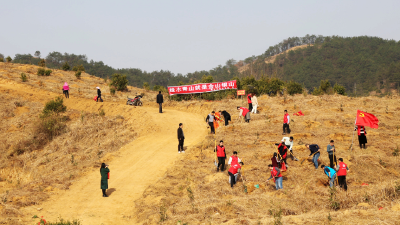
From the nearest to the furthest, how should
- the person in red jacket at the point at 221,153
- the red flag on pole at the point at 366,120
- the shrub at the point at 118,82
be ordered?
the person in red jacket at the point at 221,153 → the red flag on pole at the point at 366,120 → the shrub at the point at 118,82

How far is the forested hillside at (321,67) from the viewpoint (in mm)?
92625

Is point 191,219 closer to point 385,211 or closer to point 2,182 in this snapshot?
A: point 385,211

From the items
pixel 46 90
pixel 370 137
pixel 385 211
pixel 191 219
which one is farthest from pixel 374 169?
pixel 46 90

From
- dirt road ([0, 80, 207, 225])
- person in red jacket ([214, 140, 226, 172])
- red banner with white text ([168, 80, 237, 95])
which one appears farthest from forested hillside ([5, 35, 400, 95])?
person in red jacket ([214, 140, 226, 172])

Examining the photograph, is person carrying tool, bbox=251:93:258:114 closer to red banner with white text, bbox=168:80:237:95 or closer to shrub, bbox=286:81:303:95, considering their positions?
red banner with white text, bbox=168:80:237:95

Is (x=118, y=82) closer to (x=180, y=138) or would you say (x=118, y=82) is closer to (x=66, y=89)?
(x=66, y=89)

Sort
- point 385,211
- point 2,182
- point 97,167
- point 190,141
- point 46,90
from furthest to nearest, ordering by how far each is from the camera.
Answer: point 46,90 → point 190,141 → point 2,182 → point 97,167 → point 385,211

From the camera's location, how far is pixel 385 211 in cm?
768

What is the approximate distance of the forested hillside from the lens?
304 ft

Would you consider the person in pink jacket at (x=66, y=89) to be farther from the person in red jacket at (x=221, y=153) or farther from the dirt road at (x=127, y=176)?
the person in red jacket at (x=221, y=153)

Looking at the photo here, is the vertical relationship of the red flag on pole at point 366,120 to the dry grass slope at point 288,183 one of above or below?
above

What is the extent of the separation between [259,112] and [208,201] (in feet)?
48.0

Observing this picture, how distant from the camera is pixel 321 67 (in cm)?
10862

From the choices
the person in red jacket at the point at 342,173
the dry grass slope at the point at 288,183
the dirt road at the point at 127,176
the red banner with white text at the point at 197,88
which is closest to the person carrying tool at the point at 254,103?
the dry grass slope at the point at 288,183
